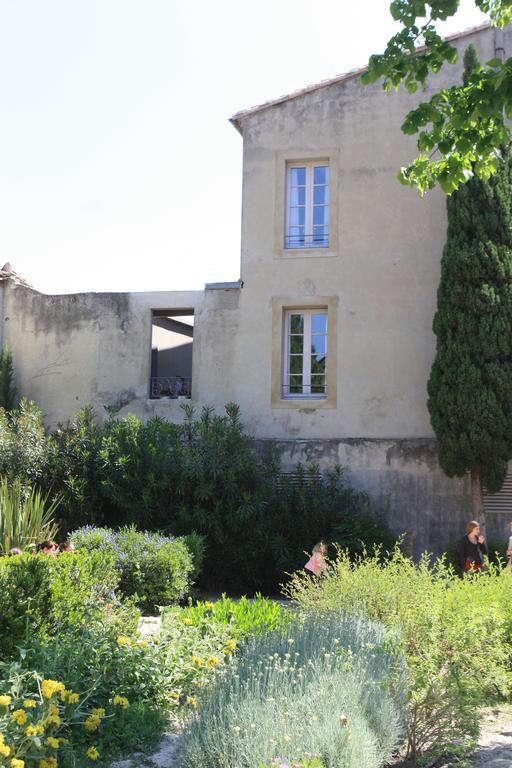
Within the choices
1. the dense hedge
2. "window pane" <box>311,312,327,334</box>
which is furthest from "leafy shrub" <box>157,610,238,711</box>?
"window pane" <box>311,312,327,334</box>

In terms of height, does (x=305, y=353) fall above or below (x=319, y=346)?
below

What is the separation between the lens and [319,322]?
17.5m

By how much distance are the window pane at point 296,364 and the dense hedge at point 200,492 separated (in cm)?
214

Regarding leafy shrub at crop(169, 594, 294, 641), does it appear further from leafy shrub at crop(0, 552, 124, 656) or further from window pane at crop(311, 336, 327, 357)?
window pane at crop(311, 336, 327, 357)

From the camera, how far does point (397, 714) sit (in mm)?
5426

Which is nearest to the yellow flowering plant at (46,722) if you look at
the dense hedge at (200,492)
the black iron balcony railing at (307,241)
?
the dense hedge at (200,492)

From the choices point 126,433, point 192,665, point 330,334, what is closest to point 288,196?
point 330,334

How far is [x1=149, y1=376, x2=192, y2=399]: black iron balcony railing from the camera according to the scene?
708 inches

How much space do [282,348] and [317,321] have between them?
2.95ft

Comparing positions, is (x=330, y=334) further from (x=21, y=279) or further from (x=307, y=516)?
(x=21, y=279)

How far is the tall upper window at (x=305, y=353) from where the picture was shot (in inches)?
679

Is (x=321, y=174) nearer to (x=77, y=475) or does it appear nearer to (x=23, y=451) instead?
(x=77, y=475)

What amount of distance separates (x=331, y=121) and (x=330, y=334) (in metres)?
4.40

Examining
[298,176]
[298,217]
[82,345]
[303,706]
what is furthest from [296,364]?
[303,706]
